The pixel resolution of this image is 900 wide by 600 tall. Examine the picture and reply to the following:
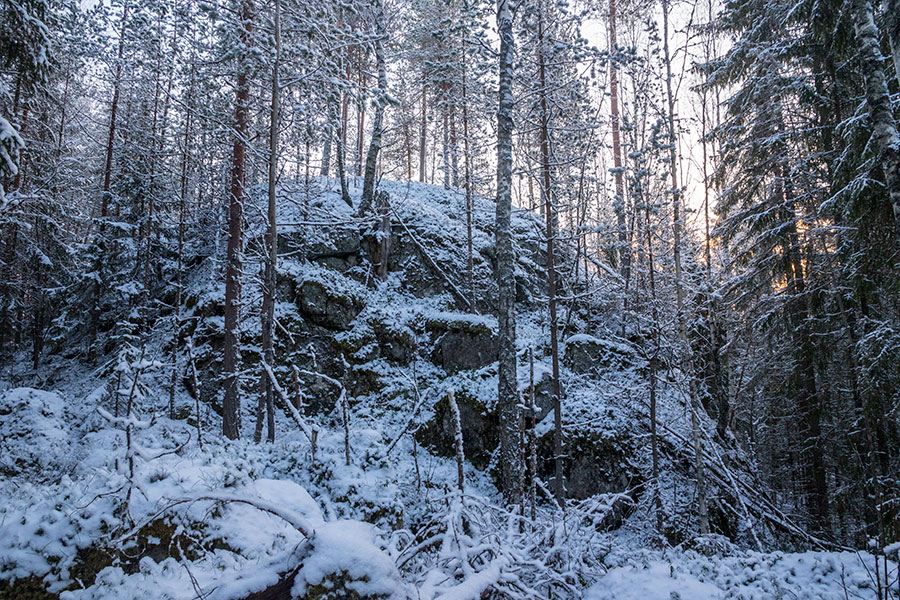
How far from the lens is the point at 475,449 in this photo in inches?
480

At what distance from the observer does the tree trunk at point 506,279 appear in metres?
8.37

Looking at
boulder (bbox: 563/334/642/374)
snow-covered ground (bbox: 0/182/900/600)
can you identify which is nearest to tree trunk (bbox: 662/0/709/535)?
snow-covered ground (bbox: 0/182/900/600)

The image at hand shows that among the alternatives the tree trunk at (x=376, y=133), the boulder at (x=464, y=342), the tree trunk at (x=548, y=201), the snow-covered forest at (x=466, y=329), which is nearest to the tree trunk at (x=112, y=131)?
the snow-covered forest at (x=466, y=329)

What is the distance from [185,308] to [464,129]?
12226 mm

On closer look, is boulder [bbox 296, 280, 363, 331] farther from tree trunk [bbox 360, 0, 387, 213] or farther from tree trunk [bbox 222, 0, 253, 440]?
tree trunk [bbox 360, 0, 387, 213]

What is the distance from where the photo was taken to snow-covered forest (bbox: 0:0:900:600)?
3.87 m

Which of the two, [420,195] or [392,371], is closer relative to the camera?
[392,371]

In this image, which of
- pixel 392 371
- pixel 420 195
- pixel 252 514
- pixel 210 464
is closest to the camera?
pixel 252 514

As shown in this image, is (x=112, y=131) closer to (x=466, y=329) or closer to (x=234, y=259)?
(x=234, y=259)

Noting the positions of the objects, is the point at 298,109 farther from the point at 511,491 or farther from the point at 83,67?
the point at 83,67

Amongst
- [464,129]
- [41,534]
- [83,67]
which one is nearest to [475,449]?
[41,534]

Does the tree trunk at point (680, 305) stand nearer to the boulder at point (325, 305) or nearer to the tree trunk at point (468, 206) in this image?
the tree trunk at point (468, 206)

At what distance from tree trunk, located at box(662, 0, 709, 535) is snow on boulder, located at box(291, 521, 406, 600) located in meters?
7.55

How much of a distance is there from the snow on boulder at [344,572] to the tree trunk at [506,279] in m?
6.16
